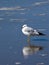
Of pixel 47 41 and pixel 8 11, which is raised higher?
pixel 47 41

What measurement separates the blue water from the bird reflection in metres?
0.12

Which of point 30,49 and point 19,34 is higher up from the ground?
point 30,49

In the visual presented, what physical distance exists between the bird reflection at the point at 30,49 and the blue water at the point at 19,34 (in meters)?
0.12

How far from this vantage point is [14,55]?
1015 cm

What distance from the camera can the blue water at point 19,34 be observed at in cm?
967

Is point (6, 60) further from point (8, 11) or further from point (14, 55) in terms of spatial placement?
point (8, 11)

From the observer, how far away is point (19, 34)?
12.6m

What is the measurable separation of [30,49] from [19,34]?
2.05 meters

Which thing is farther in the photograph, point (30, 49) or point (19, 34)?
point (19, 34)

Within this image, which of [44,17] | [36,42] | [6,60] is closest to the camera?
[6,60]

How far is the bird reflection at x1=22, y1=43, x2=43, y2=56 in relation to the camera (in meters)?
10.2

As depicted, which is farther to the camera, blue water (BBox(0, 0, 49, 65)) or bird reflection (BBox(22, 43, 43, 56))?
bird reflection (BBox(22, 43, 43, 56))

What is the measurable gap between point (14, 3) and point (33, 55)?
1284 centimetres

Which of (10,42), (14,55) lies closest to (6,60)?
(14,55)
